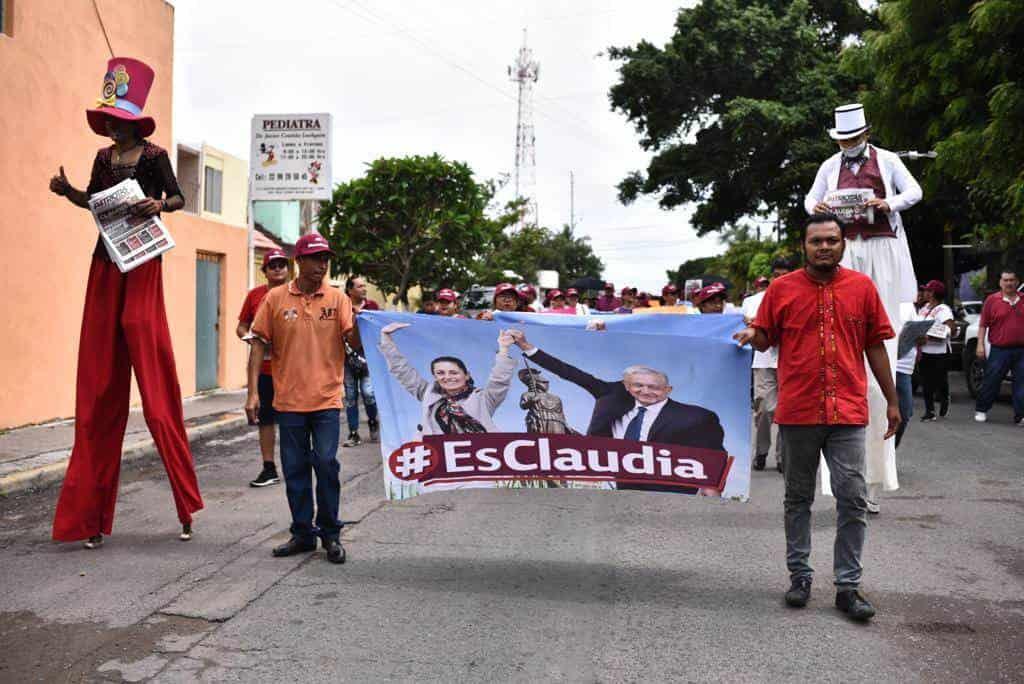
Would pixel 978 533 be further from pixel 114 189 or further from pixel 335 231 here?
pixel 335 231

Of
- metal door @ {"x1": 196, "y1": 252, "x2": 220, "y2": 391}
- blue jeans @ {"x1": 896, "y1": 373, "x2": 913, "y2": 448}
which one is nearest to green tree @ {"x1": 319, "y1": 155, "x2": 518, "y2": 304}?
metal door @ {"x1": 196, "y1": 252, "x2": 220, "y2": 391}

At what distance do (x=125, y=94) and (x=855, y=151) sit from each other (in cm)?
473

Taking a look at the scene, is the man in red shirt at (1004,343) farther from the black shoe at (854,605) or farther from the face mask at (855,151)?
the black shoe at (854,605)

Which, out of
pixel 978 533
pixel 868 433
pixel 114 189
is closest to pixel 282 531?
pixel 114 189

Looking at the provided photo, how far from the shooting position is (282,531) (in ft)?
22.6

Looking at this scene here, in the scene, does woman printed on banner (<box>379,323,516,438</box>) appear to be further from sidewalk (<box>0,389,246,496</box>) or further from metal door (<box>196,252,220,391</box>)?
metal door (<box>196,252,220,391</box>)

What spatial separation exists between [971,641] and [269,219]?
30.1 meters

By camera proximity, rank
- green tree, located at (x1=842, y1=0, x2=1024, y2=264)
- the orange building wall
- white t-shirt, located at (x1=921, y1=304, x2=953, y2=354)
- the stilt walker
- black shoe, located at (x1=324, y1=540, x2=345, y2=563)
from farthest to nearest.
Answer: green tree, located at (x1=842, y1=0, x2=1024, y2=264)
white t-shirt, located at (x1=921, y1=304, x2=953, y2=354)
the orange building wall
the stilt walker
black shoe, located at (x1=324, y1=540, x2=345, y2=563)

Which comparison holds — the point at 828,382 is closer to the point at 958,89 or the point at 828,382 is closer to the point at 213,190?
the point at 958,89

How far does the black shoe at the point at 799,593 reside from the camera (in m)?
5.04

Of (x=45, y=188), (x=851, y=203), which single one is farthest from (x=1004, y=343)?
(x=45, y=188)

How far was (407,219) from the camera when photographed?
1039 inches

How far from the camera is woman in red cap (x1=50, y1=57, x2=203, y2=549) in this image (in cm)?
637

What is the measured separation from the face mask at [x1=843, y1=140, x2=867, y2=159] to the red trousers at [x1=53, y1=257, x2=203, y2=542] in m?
4.54
